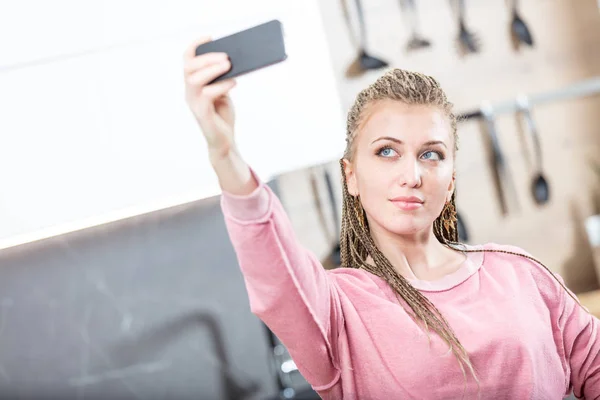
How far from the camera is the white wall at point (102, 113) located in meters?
1.19

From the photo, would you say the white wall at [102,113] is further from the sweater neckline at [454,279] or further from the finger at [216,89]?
the finger at [216,89]

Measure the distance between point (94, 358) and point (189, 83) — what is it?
1023mm

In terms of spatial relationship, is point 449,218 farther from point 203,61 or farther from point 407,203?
point 203,61

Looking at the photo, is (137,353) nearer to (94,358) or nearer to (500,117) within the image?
(94,358)

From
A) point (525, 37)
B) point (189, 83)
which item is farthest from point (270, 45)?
point (525, 37)

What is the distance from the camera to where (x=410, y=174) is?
0.60 metres

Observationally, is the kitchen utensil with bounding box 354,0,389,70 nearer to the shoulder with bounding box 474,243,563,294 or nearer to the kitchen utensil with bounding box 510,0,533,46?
the kitchen utensil with bounding box 510,0,533,46

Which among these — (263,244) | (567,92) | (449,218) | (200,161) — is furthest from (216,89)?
(567,92)

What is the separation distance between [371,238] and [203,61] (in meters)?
0.29

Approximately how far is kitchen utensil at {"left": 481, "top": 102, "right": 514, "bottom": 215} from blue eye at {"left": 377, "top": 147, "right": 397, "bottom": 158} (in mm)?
924

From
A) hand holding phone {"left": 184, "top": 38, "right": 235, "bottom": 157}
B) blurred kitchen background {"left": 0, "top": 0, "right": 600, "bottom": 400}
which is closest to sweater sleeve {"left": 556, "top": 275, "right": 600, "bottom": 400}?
hand holding phone {"left": 184, "top": 38, "right": 235, "bottom": 157}

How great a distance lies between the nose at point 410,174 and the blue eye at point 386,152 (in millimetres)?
19

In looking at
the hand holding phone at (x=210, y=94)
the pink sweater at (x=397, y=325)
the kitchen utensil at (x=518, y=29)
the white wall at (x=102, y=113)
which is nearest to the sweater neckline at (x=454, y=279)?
the pink sweater at (x=397, y=325)

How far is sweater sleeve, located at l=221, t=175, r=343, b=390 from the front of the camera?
0.50m
